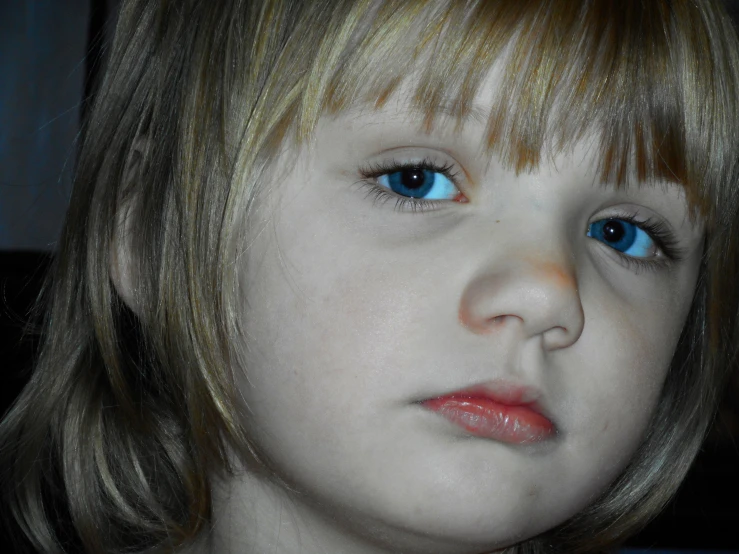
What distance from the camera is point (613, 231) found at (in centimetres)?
78

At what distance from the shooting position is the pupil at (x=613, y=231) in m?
0.77

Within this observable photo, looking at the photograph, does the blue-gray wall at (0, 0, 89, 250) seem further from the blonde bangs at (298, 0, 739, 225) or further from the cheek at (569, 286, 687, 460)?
the cheek at (569, 286, 687, 460)

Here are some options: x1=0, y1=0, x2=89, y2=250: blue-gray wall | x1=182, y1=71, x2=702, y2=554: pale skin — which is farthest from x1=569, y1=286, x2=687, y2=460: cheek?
x1=0, y1=0, x2=89, y2=250: blue-gray wall

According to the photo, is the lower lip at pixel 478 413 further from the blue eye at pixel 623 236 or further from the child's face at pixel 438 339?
the blue eye at pixel 623 236

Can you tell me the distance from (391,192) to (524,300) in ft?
0.47

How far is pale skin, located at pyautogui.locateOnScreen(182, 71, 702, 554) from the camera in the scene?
25.5 inches

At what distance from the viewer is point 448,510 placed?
0.65 metres

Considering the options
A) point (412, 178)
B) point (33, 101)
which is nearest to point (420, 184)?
point (412, 178)

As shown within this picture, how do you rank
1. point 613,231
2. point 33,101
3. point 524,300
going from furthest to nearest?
1. point 33,101
2. point 613,231
3. point 524,300

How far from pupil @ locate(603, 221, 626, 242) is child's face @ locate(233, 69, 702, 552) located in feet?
0.16

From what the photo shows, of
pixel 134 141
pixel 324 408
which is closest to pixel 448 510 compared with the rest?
pixel 324 408

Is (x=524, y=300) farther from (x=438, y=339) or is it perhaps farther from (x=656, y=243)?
(x=656, y=243)

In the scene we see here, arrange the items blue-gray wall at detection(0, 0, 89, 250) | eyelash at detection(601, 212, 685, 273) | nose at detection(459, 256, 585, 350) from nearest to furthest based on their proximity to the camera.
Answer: nose at detection(459, 256, 585, 350) < eyelash at detection(601, 212, 685, 273) < blue-gray wall at detection(0, 0, 89, 250)

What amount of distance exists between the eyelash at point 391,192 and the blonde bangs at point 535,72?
0.14 ft
